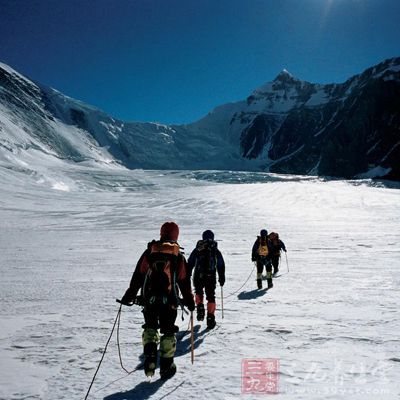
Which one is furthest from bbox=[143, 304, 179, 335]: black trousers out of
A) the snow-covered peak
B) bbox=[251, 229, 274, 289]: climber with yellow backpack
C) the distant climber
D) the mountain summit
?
the snow-covered peak

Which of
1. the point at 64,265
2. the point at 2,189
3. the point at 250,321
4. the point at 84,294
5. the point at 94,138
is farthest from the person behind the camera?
the point at 94,138

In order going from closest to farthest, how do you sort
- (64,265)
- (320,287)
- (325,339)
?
(325,339)
(320,287)
(64,265)

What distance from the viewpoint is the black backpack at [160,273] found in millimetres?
4566

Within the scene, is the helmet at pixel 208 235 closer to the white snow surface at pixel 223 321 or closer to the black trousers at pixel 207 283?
the black trousers at pixel 207 283

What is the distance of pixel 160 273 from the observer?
458cm

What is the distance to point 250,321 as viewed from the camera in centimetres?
670

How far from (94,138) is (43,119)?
2717 cm

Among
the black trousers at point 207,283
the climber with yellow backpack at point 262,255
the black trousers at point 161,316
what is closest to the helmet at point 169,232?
the black trousers at point 161,316

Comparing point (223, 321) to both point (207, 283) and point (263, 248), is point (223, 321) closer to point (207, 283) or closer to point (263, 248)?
point (207, 283)

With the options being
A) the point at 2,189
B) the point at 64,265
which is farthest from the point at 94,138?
the point at 64,265

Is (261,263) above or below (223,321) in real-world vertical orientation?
above

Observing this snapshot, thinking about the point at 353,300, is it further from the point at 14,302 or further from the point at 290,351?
the point at 14,302

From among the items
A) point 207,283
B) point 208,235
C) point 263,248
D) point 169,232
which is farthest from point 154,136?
point 169,232

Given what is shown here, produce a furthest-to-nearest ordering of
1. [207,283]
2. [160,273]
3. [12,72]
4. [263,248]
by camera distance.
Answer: [12,72] < [263,248] < [207,283] < [160,273]
